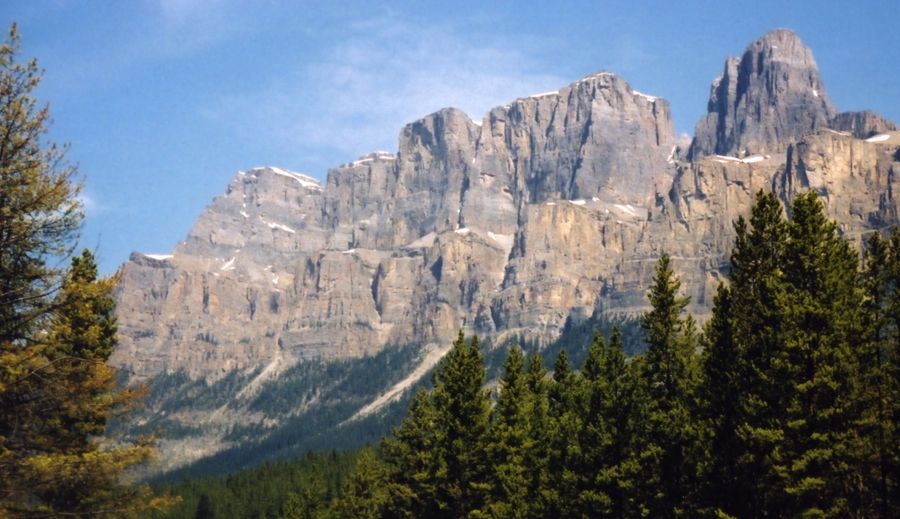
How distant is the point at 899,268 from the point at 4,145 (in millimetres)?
37927

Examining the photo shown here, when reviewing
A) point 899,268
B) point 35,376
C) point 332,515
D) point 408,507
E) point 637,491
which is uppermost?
point 899,268

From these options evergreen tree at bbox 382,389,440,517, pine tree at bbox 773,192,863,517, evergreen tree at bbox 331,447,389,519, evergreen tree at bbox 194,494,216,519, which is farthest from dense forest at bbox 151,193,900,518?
evergreen tree at bbox 194,494,216,519

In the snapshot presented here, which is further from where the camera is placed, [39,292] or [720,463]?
[720,463]

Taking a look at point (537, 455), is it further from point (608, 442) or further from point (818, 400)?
point (818, 400)

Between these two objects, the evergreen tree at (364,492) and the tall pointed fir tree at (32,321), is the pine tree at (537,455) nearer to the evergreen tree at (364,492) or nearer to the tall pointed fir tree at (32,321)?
the evergreen tree at (364,492)

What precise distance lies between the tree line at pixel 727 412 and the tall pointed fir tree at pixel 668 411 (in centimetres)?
7

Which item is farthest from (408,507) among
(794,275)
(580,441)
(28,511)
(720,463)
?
(28,511)

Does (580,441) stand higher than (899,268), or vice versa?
(899,268)

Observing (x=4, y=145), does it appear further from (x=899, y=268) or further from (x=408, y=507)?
(x=408, y=507)

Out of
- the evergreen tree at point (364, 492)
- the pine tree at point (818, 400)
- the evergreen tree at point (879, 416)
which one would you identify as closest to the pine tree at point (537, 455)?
the evergreen tree at point (879, 416)

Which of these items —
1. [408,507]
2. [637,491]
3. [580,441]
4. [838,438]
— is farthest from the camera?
[408,507]

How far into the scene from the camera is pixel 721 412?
39.6 meters

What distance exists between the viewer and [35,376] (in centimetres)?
2083

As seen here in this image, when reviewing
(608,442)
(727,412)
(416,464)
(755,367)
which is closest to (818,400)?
(755,367)
